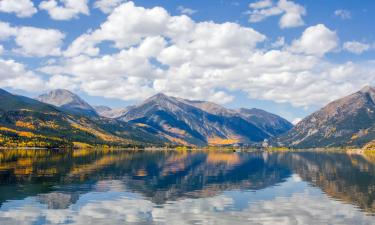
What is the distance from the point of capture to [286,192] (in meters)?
112

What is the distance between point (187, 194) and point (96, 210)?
30.8m

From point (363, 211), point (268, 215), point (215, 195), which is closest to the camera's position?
point (268, 215)

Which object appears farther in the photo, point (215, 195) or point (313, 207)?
point (215, 195)

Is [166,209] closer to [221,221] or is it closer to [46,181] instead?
[221,221]

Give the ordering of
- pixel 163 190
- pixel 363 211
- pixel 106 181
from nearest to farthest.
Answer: pixel 363 211
pixel 163 190
pixel 106 181

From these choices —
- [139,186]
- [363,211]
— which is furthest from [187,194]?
[363,211]

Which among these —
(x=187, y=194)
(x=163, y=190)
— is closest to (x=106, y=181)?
(x=163, y=190)

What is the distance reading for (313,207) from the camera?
3420 inches

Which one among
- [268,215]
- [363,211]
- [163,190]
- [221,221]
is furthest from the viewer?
[163,190]

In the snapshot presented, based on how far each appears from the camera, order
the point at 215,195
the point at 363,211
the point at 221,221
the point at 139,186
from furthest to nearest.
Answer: the point at 139,186 → the point at 215,195 → the point at 363,211 → the point at 221,221

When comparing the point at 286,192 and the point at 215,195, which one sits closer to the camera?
the point at 215,195

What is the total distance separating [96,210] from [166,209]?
1278cm

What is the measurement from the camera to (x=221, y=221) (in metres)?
69.2

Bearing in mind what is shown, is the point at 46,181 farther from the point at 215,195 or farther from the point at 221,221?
the point at 221,221
